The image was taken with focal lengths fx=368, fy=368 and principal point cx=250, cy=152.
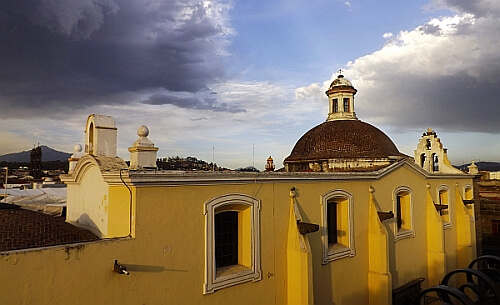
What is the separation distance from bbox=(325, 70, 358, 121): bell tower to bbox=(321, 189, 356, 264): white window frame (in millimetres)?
8907

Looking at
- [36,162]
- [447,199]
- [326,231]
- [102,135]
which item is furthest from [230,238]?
[36,162]

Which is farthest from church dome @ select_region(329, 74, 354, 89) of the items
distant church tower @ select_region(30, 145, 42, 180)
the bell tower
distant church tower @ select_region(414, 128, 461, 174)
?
distant church tower @ select_region(30, 145, 42, 180)

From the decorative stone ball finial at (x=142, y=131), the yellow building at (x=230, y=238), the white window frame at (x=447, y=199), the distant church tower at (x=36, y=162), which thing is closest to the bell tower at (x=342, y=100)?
the white window frame at (x=447, y=199)

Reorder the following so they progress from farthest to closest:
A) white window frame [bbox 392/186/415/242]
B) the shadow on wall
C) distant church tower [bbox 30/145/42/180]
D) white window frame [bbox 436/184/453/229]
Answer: distant church tower [bbox 30/145/42/180]
white window frame [bbox 436/184/453/229]
white window frame [bbox 392/186/415/242]
the shadow on wall

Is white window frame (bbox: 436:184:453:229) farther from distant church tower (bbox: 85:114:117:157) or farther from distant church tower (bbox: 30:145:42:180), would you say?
distant church tower (bbox: 30:145:42:180)

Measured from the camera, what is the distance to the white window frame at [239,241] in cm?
766

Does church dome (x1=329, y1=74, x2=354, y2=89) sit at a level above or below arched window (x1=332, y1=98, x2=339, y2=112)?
above

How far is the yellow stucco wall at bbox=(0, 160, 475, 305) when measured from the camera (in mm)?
5711

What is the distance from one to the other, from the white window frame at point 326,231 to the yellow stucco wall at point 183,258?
0.17m

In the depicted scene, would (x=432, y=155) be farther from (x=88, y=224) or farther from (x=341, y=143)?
(x=88, y=224)

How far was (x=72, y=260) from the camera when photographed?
5.89 meters

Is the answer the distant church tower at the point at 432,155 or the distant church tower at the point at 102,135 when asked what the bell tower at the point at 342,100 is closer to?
the distant church tower at the point at 432,155

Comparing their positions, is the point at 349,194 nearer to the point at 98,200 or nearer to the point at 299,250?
the point at 299,250

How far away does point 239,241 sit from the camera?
873 centimetres
